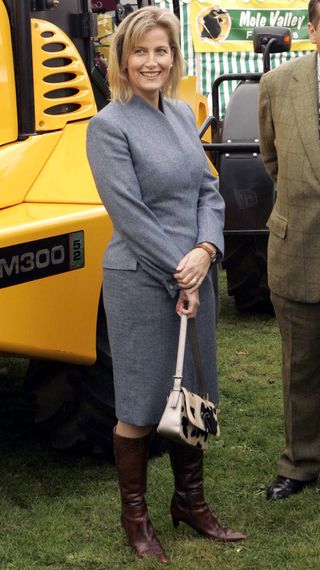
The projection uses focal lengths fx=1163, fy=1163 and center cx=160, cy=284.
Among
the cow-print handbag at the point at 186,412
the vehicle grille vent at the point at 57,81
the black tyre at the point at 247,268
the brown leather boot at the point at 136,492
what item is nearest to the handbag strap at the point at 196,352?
the cow-print handbag at the point at 186,412

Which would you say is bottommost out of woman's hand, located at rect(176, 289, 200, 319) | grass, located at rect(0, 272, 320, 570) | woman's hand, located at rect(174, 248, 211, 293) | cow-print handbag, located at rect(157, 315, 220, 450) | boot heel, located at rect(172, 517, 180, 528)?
grass, located at rect(0, 272, 320, 570)

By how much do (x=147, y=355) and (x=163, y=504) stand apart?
0.75 metres

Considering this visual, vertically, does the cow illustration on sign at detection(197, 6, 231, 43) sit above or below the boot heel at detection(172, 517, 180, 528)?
below

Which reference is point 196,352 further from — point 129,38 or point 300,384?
point 129,38

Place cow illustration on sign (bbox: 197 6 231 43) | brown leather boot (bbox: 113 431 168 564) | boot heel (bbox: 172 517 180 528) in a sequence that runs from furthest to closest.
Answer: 1. cow illustration on sign (bbox: 197 6 231 43)
2. boot heel (bbox: 172 517 180 528)
3. brown leather boot (bbox: 113 431 168 564)

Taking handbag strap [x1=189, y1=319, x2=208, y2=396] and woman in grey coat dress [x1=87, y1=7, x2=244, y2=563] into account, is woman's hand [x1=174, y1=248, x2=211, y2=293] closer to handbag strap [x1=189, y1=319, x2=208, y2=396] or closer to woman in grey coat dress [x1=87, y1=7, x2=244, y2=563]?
woman in grey coat dress [x1=87, y1=7, x2=244, y2=563]

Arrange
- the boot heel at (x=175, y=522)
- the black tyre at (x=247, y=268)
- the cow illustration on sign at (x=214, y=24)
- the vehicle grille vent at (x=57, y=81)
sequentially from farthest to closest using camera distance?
1. the cow illustration on sign at (x=214, y=24)
2. the black tyre at (x=247, y=268)
3. the vehicle grille vent at (x=57, y=81)
4. the boot heel at (x=175, y=522)

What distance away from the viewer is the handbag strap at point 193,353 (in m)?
3.17

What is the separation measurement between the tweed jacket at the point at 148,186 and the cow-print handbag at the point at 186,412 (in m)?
0.16

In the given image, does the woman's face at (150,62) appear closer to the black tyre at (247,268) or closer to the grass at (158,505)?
the grass at (158,505)

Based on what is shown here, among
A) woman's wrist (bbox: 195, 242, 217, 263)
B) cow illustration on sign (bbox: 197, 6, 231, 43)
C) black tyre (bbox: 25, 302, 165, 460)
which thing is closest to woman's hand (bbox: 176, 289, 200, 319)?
woman's wrist (bbox: 195, 242, 217, 263)

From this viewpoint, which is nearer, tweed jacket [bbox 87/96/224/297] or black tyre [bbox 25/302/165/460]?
tweed jacket [bbox 87/96/224/297]

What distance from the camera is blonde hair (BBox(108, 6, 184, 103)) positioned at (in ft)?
10.3

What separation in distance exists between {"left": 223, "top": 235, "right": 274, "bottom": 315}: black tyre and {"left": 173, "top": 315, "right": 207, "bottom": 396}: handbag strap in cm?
286
